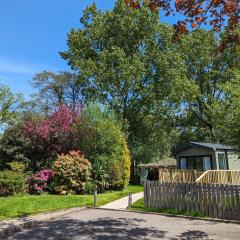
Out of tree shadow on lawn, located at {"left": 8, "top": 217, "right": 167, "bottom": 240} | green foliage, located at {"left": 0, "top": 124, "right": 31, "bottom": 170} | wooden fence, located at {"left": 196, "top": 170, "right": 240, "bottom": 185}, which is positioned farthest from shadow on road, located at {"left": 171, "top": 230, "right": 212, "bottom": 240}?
green foliage, located at {"left": 0, "top": 124, "right": 31, "bottom": 170}

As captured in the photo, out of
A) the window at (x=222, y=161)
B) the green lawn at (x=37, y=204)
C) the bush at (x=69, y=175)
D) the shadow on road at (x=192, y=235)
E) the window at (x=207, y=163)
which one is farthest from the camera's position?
the window at (x=207, y=163)

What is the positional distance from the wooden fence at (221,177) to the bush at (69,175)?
779 centimetres

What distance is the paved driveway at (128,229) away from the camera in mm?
10734

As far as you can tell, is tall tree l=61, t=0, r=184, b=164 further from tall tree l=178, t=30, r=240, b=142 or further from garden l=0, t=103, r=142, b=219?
garden l=0, t=103, r=142, b=219

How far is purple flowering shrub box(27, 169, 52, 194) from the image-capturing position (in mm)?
22719

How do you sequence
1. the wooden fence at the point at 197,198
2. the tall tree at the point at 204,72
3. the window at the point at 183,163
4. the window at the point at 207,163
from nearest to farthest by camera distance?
1. the wooden fence at the point at 197,198
2. the window at the point at 207,163
3. the window at the point at 183,163
4. the tall tree at the point at 204,72

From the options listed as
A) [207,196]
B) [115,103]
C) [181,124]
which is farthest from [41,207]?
[181,124]

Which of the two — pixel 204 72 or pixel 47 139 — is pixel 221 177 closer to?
pixel 47 139

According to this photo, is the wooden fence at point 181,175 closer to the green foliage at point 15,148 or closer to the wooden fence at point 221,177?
the wooden fence at point 221,177

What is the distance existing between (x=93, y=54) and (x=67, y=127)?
15.4 m

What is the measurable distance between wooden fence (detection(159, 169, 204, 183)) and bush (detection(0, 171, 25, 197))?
33.2ft

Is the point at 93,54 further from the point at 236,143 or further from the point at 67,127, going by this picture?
the point at 236,143

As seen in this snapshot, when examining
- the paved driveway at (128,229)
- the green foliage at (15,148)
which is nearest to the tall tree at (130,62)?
the green foliage at (15,148)

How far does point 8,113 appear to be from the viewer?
107ft
